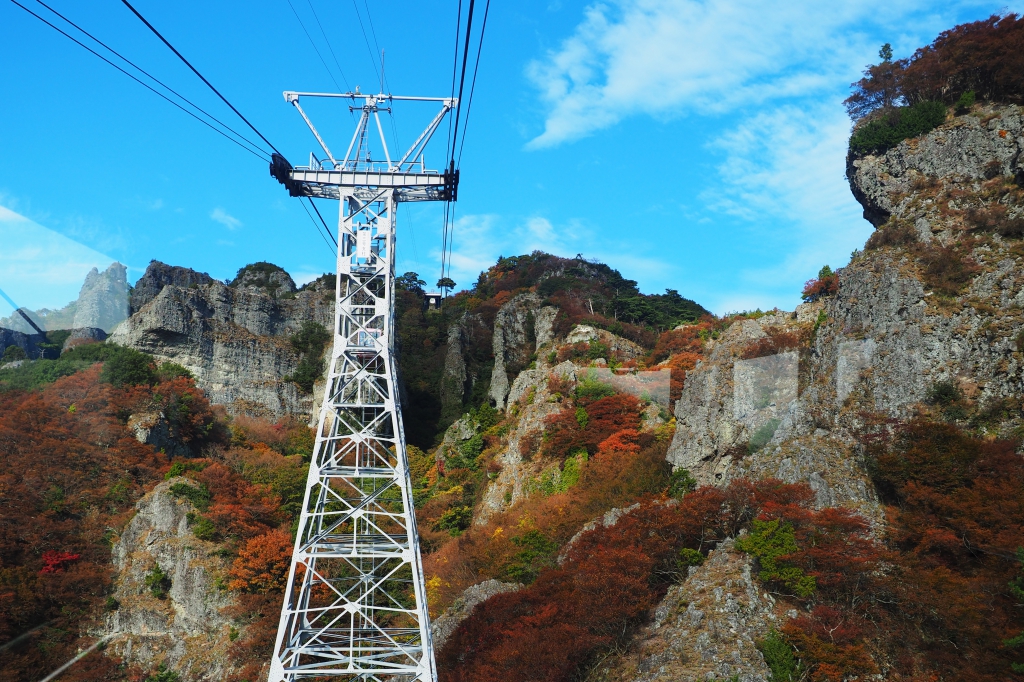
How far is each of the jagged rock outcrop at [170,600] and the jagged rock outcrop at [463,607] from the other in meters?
8.56

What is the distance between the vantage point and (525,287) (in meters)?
51.2

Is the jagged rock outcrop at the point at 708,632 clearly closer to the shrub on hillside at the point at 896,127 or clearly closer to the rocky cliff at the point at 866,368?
the rocky cliff at the point at 866,368

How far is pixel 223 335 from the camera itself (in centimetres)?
4297

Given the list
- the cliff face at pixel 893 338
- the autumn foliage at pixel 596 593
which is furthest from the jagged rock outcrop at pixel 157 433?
the cliff face at pixel 893 338

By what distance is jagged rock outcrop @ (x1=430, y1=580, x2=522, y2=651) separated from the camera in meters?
22.0

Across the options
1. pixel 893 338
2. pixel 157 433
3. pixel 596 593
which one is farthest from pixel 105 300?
pixel 893 338

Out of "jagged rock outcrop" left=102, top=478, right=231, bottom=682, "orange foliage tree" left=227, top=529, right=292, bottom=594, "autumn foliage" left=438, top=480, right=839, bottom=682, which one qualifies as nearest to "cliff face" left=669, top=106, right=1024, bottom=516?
"autumn foliage" left=438, top=480, right=839, bottom=682

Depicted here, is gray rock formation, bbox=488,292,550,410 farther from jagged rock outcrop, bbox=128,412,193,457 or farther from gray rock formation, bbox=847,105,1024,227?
gray rock formation, bbox=847,105,1024,227

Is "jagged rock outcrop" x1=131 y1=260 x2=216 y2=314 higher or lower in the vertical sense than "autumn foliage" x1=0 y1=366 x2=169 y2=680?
higher

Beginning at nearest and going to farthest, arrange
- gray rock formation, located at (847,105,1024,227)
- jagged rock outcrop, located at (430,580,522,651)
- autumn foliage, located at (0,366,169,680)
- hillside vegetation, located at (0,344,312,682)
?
jagged rock outcrop, located at (430,580,522,651), gray rock formation, located at (847,105,1024,227), autumn foliage, located at (0,366,169,680), hillside vegetation, located at (0,344,312,682)

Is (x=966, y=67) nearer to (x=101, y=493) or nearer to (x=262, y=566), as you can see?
(x=262, y=566)

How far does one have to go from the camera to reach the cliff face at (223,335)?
40.8 metres

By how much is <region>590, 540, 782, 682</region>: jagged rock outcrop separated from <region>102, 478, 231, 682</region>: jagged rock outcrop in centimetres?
1559

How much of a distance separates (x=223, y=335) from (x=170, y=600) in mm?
18540
